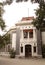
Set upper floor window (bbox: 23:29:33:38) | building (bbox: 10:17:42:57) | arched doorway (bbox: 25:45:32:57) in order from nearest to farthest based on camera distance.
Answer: building (bbox: 10:17:42:57) < arched doorway (bbox: 25:45:32:57) < upper floor window (bbox: 23:29:33:38)

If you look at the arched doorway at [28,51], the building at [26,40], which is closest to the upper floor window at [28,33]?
the building at [26,40]

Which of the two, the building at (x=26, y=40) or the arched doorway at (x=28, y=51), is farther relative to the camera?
→ the arched doorway at (x=28, y=51)

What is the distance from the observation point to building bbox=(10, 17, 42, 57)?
29781mm

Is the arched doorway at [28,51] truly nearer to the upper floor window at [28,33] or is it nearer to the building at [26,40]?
the building at [26,40]

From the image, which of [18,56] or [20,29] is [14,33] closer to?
[20,29]

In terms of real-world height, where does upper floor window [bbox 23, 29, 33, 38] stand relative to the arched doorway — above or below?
above

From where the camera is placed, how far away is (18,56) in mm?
30062

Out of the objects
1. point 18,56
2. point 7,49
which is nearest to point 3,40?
point 18,56

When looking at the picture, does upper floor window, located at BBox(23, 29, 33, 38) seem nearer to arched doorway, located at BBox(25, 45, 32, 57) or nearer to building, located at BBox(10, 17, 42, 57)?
building, located at BBox(10, 17, 42, 57)

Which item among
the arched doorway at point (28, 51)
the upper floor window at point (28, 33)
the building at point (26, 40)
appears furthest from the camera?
the upper floor window at point (28, 33)

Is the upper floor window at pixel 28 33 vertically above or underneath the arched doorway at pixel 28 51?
above

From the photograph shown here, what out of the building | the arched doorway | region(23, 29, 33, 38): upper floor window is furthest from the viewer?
region(23, 29, 33, 38): upper floor window

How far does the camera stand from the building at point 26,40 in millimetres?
29781

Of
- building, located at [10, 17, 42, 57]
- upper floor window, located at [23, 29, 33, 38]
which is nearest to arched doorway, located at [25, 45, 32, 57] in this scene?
building, located at [10, 17, 42, 57]
